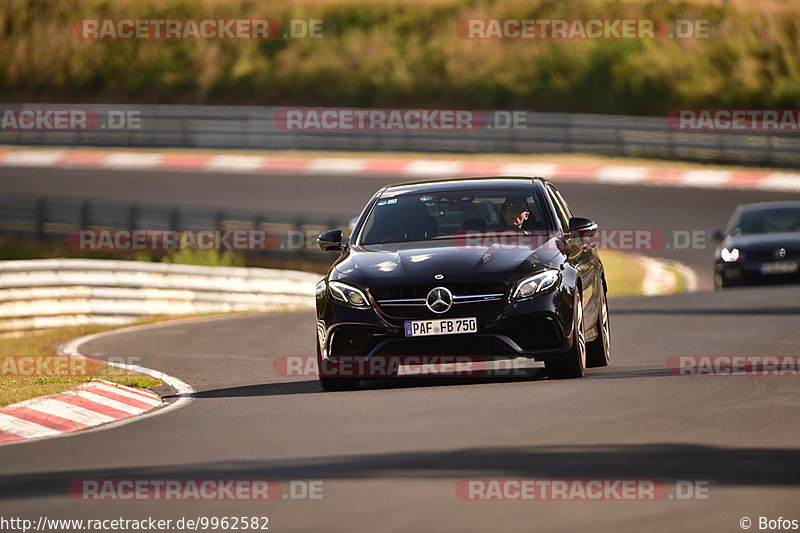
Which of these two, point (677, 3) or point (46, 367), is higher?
point (677, 3)

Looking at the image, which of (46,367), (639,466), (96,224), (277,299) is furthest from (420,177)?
(639,466)

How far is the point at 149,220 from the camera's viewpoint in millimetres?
28766

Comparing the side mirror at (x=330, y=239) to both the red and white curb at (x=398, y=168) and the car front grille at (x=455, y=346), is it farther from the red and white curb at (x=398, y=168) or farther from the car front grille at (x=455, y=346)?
the red and white curb at (x=398, y=168)

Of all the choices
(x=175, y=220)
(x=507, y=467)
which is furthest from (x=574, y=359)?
(x=175, y=220)

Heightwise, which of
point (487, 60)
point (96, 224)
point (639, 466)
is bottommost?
point (639, 466)

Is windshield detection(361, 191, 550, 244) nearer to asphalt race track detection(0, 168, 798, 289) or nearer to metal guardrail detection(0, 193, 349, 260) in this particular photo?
metal guardrail detection(0, 193, 349, 260)

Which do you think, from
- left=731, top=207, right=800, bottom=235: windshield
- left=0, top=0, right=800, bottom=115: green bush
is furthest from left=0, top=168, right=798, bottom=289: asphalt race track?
left=0, top=0, right=800, bottom=115: green bush

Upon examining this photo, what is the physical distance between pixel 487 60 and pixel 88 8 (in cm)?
1671

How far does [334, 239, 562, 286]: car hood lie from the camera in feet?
35.2

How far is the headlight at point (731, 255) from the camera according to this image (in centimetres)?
2306

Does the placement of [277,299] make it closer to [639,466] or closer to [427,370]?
[427,370]

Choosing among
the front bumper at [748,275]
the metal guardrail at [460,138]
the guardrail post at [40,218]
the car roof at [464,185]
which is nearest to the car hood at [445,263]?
the car roof at [464,185]

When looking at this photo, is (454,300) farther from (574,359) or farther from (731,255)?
(731,255)

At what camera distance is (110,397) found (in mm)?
11602
